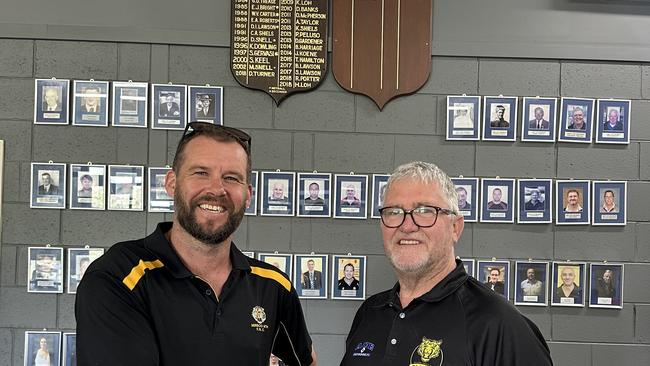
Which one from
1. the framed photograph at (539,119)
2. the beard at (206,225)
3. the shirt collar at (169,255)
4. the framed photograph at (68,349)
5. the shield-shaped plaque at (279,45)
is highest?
the shield-shaped plaque at (279,45)

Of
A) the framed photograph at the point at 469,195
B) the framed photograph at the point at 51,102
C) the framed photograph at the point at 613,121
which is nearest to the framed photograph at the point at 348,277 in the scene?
the framed photograph at the point at 469,195

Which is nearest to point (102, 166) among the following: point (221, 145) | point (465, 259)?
point (221, 145)

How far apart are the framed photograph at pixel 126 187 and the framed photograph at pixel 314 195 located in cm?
74

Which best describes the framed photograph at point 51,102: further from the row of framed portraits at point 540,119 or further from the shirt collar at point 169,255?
the row of framed portraits at point 540,119

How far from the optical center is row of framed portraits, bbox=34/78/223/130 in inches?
107

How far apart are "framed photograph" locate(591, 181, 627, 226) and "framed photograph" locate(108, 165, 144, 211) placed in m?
2.13

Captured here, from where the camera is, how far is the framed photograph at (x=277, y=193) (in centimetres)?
275

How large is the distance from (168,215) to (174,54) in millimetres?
755

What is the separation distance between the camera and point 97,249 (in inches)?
107

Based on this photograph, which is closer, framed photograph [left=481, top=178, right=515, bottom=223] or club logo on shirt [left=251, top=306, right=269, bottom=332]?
club logo on shirt [left=251, top=306, right=269, bottom=332]

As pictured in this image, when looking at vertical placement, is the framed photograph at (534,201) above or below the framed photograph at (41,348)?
above

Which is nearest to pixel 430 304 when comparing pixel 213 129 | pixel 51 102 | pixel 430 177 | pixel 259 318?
pixel 430 177

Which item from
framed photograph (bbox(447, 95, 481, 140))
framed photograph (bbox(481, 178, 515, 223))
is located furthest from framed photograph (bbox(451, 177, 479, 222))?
framed photograph (bbox(447, 95, 481, 140))

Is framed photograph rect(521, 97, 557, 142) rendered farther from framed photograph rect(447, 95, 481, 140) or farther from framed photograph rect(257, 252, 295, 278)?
framed photograph rect(257, 252, 295, 278)
